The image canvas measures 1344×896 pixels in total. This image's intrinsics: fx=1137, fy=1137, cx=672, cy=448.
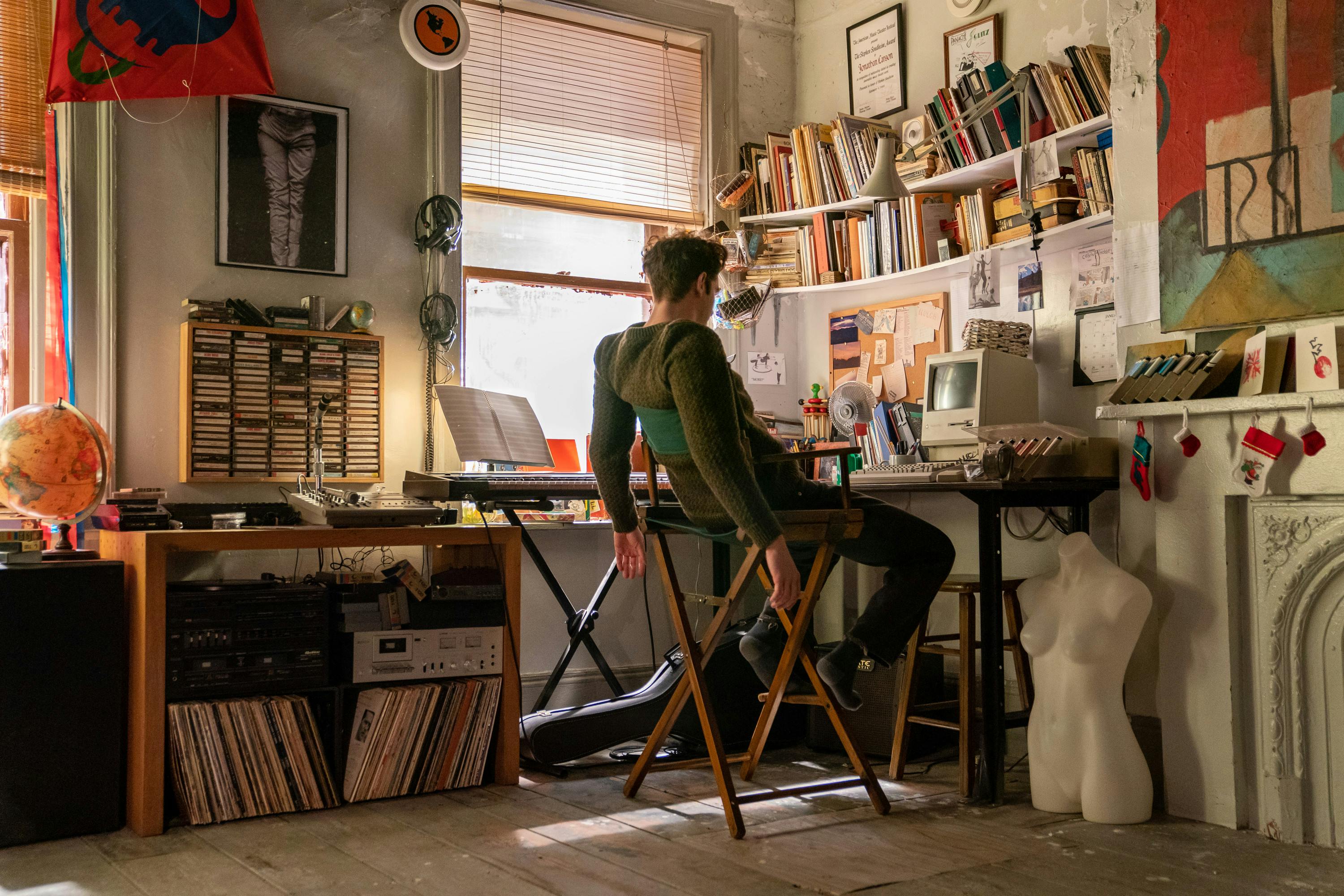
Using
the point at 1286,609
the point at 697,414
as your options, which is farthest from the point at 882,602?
the point at 1286,609

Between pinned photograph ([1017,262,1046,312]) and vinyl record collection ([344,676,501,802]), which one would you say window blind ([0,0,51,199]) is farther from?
pinned photograph ([1017,262,1046,312])

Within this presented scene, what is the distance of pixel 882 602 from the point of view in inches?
106

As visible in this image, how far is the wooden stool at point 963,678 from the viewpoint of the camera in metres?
2.93

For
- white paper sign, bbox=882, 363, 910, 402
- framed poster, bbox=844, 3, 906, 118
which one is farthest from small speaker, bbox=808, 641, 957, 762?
framed poster, bbox=844, 3, 906, 118

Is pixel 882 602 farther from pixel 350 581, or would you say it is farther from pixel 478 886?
pixel 350 581

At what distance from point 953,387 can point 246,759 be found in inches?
88.2

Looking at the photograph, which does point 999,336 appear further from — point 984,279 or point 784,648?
point 784,648

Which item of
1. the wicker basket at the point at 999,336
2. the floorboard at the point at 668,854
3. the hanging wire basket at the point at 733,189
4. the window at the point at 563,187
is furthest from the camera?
the hanging wire basket at the point at 733,189

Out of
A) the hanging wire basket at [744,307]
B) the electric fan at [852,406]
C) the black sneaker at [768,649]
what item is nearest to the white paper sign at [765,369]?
the hanging wire basket at [744,307]

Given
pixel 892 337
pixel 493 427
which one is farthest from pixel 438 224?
pixel 892 337

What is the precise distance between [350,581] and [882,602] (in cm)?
140

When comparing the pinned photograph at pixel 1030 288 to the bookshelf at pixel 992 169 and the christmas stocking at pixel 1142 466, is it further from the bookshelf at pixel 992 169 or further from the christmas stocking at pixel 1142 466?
the christmas stocking at pixel 1142 466

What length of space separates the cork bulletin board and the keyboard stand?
4.31ft

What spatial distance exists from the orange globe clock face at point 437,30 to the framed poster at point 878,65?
1569mm
